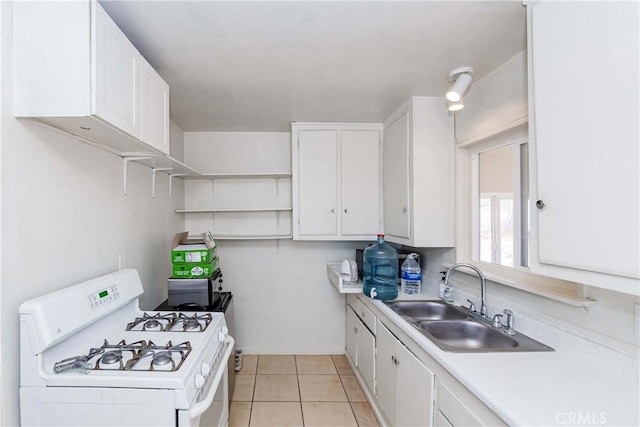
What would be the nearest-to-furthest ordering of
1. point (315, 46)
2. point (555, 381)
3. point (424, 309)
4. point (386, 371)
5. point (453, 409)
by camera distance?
point (555, 381) < point (453, 409) < point (315, 46) < point (386, 371) < point (424, 309)

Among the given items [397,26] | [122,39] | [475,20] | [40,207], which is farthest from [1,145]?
[475,20]

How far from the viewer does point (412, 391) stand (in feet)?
5.40

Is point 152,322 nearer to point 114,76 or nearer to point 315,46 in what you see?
point 114,76

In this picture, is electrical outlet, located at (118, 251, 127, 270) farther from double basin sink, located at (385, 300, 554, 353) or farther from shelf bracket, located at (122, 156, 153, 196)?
double basin sink, located at (385, 300, 554, 353)

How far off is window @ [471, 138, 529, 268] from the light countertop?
1.76 feet

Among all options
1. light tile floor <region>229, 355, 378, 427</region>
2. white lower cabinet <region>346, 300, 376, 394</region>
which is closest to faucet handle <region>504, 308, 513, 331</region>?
white lower cabinet <region>346, 300, 376, 394</region>

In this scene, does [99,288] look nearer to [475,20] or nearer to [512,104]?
[475,20]

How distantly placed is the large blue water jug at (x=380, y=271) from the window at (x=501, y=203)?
0.58 metres

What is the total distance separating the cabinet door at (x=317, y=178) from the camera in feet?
9.78

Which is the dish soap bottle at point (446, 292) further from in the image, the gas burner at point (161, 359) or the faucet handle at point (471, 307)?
the gas burner at point (161, 359)

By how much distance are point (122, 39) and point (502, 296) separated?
2.29m

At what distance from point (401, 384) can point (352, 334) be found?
4.13 feet

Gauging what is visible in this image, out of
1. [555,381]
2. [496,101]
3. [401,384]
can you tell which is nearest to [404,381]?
[401,384]

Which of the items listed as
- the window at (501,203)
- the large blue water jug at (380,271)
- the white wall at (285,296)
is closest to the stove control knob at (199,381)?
the large blue water jug at (380,271)
